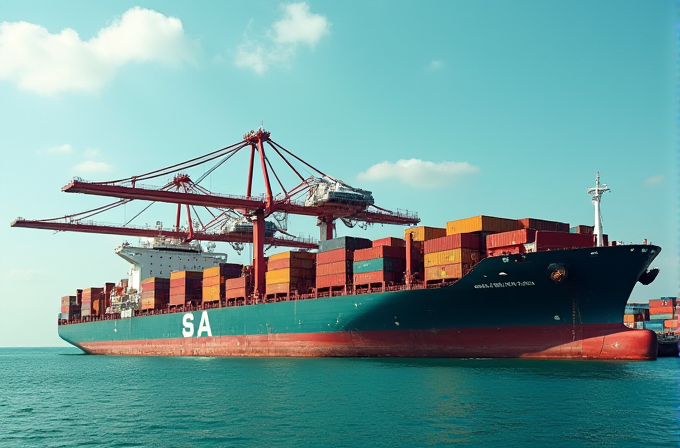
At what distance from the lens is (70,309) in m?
69.2

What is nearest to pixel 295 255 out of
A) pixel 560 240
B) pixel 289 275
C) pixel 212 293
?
pixel 289 275

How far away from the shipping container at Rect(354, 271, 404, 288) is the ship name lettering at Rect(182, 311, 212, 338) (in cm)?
1623

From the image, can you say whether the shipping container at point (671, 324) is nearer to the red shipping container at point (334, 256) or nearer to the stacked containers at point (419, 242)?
the stacked containers at point (419, 242)

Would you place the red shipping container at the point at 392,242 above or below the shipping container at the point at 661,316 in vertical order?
above

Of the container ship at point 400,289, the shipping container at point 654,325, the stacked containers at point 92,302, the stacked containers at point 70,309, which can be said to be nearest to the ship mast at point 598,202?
the container ship at point 400,289

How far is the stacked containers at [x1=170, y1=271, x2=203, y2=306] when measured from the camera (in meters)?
50.1

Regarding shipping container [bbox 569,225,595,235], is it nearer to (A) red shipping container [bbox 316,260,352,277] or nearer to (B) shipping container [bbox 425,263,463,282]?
(B) shipping container [bbox 425,263,463,282]

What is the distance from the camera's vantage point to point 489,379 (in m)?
23.4

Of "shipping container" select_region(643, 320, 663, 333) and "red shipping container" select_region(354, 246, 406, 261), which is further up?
"red shipping container" select_region(354, 246, 406, 261)

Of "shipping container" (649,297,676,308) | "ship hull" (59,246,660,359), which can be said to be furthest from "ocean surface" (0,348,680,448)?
"shipping container" (649,297,676,308)

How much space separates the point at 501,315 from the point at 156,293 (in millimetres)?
34985

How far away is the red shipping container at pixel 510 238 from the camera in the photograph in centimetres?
2920

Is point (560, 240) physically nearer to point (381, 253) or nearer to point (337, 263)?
point (381, 253)

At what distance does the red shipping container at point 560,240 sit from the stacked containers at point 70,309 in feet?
187
